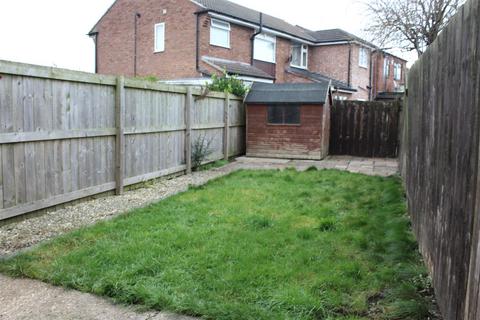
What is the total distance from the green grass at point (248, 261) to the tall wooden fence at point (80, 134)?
1.09 metres

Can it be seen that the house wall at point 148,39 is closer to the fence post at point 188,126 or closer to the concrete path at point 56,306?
the fence post at point 188,126

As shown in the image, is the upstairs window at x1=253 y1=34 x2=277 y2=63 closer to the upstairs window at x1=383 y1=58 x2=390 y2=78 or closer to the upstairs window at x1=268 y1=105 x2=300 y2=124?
the upstairs window at x1=268 y1=105 x2=300 y2=124

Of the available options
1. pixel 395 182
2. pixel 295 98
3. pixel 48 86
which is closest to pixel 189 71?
pixel 295 98

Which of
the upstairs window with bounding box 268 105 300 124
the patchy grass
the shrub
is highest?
the upstairs window with bounding box 268 105 300 124

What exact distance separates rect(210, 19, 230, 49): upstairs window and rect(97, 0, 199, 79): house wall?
3.04 ft

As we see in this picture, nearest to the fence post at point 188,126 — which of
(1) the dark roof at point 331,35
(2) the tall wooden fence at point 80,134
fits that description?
(2) the tall wooden fence at point 80,134

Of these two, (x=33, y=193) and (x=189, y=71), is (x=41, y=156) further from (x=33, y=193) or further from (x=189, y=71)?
(x=189, y=71)

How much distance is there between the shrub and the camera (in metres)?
10.4

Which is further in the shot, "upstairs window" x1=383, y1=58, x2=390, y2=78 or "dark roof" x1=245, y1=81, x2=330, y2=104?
"upstairs window" x1=383, y1=58, x2=390, y2=78

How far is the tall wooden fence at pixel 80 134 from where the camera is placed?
5.22 meters

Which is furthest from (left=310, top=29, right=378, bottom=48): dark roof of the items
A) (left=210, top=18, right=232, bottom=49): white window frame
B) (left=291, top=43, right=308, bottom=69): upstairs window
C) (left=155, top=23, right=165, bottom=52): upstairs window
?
(left=155, top=23, right=165, bottom=52): upstairs window

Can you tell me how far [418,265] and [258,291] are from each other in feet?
5.35

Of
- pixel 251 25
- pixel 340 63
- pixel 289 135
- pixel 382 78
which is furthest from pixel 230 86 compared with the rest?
pixel 382 78

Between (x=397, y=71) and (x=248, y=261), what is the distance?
3685 cm
